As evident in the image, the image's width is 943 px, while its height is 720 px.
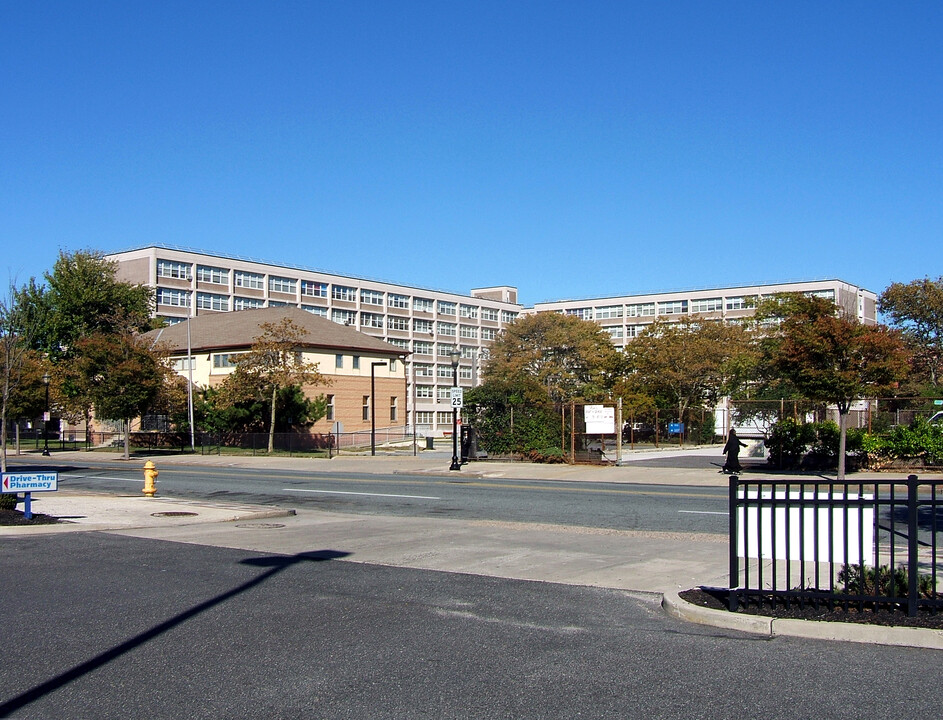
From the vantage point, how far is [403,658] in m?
6.76

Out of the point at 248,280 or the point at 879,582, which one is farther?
the point at 248,280

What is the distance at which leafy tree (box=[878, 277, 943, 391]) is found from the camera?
63844 millimetres

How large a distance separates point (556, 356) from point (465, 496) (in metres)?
55.2

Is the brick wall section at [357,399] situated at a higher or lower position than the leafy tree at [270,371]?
lower

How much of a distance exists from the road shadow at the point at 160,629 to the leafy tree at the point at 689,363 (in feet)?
178

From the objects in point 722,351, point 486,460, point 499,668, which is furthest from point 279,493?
point 722,351

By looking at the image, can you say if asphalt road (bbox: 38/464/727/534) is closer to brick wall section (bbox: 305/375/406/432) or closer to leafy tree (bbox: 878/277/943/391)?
brick wall section (bbox: 305/375/406/432)

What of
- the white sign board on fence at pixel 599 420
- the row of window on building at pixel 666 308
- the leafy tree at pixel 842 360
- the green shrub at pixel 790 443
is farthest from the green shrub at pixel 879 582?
the row of window on building at pixel 666 308

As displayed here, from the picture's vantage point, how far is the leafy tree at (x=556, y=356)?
73.0m

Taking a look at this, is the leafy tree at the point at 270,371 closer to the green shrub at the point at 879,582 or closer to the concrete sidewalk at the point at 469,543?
the concrete sidewalk at the point at 469,543

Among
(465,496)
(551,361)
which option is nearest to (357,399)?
(551,361)

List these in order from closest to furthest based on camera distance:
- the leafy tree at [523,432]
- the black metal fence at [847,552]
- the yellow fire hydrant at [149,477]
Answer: the black metal fence at [847,552]
the yellow fire hydrant at [149,477]
the leafy tree at [523,432]

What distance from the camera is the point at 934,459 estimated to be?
2653 cm

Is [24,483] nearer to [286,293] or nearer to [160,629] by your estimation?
[160,629]
